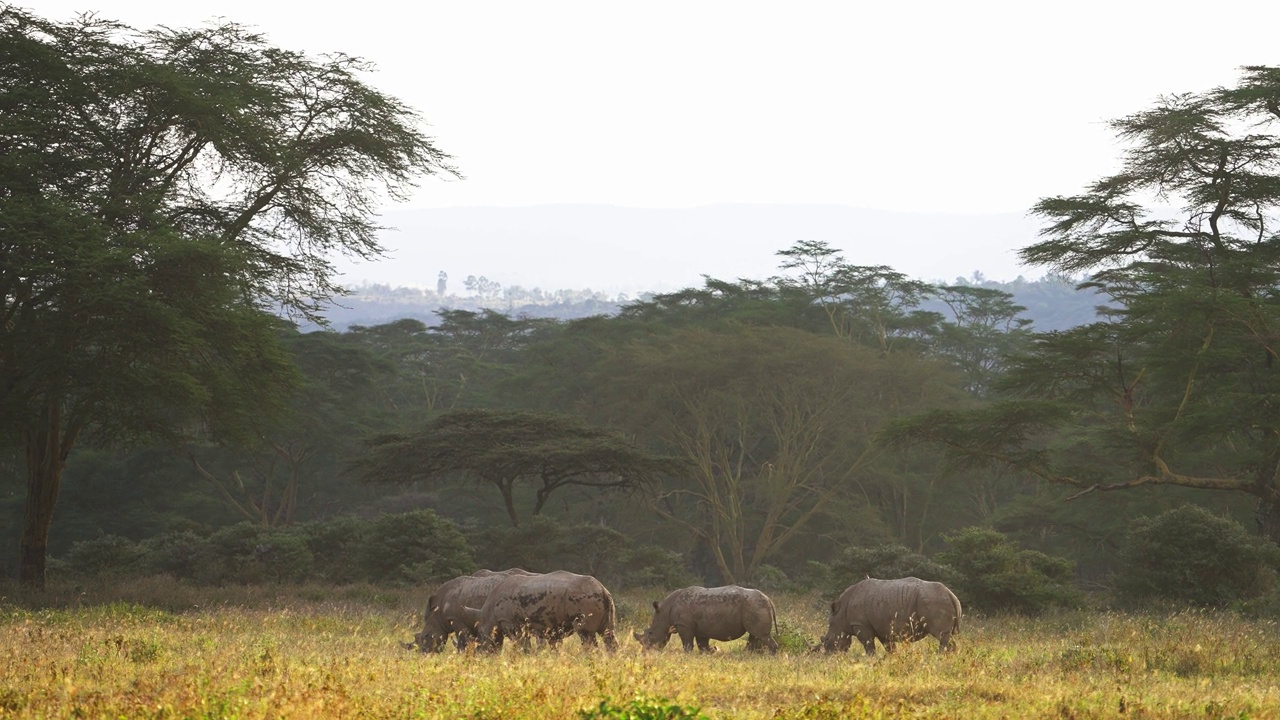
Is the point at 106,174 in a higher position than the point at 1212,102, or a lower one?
lower

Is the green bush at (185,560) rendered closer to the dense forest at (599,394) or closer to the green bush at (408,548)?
the dense forest at (599,394)

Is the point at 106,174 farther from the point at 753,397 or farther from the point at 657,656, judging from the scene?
the point at 753,397

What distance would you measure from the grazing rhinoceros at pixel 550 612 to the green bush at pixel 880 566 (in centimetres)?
1065

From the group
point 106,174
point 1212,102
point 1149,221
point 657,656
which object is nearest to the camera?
point 657,656

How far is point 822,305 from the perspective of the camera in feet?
160

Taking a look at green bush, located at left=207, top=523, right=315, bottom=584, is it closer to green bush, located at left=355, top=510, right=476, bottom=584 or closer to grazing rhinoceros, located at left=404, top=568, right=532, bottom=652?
green bush, located at left=355, top=510, right=476, bottom=584

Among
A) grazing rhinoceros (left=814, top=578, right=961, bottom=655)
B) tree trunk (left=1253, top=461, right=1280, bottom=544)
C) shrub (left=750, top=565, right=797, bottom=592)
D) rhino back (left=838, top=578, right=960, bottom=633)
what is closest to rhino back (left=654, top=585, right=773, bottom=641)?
grazing rhinoceros (left=814, top=578, right=961, bottom=655)

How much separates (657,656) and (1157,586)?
13888 millimetres

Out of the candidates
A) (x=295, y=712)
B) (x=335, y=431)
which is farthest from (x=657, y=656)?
(x=335, y=431)

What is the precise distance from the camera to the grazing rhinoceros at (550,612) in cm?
1424

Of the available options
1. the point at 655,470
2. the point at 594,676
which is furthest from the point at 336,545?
the point at 594,676

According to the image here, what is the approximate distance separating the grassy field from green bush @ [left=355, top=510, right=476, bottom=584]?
10.8 meters

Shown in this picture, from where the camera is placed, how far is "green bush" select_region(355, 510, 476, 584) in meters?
27.7

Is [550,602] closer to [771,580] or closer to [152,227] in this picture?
[152,227]
